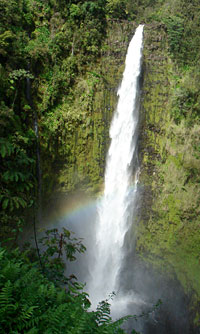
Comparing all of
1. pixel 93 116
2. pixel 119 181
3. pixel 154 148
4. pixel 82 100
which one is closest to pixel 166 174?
pixel 154 148

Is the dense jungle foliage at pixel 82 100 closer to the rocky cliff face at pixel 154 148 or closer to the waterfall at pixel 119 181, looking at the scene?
the rocky cliff face at pixel 154 148

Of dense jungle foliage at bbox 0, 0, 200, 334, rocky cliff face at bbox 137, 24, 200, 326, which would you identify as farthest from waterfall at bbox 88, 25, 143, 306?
dense jungle foliage at bbox 0, 0, 200, 334

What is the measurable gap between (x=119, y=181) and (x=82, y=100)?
13.9 feet

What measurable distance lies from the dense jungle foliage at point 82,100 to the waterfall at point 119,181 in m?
1.05

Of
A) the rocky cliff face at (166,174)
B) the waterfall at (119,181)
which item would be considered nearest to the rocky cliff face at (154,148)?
the rocky cliff face at (166,174)

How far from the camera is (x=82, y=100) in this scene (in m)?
10.5

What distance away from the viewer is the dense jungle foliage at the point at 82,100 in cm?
851

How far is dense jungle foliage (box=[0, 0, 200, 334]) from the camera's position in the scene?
27.9ft

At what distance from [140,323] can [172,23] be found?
45.9ft

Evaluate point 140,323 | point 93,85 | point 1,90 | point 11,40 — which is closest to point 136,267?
point 140,323

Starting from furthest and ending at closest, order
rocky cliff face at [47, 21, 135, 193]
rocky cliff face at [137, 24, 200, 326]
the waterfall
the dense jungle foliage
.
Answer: the waterfall → rocky cliff face at [47, 21, 135, 193] → rocky cliff face at [137, 24, 200, 326] → the dense jungle foliage

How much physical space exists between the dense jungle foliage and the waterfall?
1.05 metres

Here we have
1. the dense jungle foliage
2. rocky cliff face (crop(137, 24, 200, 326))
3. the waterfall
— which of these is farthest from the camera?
the waterfall

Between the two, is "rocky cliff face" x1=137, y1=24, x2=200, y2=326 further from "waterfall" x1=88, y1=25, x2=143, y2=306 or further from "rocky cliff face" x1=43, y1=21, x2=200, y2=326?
"waterfall" x1=88, y1=25, x2=143, y2=306
